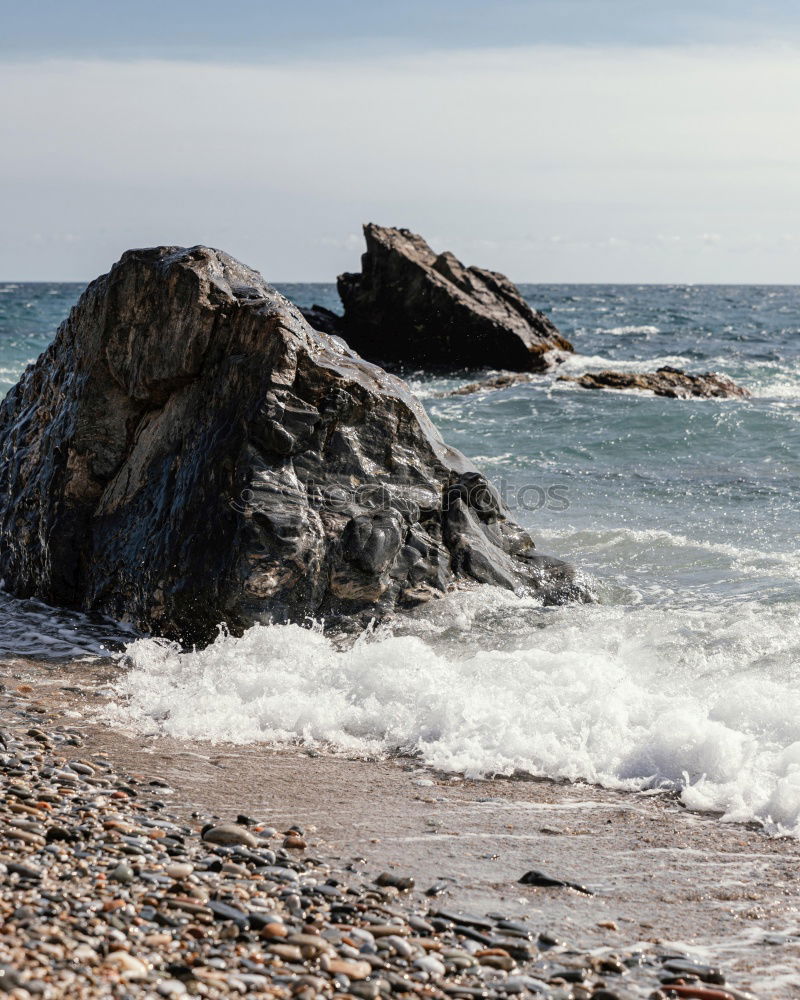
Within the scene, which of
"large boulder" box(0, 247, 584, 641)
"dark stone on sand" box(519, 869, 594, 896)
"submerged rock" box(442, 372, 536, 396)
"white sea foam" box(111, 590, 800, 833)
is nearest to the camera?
"dark stone on sand" box(519, 869, 594, 896)

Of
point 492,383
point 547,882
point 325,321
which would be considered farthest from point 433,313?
point 547,882

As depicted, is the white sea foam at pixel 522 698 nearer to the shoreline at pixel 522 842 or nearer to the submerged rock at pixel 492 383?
the shoreline at pixel 522 842

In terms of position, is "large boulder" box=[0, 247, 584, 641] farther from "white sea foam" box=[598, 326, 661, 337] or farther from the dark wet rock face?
"white sea foam" box=[598, 326, 661, 337]

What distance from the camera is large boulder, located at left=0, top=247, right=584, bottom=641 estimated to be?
23.1 ft

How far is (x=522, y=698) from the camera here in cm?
585

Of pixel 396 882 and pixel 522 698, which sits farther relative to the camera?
pixel 522 698

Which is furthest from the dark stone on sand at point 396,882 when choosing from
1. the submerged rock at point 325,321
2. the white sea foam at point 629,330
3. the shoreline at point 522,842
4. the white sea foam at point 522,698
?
the white sea foam at point 629,330

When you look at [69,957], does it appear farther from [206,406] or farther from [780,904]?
[206,406]

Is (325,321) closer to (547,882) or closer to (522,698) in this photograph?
(522,698)

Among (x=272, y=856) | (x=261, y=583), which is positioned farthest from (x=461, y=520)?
(x=272, y=856)

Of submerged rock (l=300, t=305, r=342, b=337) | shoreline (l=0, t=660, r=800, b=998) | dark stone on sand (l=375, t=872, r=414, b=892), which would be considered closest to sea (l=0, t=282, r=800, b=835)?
shoreline (l=0, t=660, r=800, b=998)

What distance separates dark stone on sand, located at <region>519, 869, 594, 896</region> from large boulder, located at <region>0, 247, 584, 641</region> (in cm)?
332

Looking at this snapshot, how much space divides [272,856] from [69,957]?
1068mm

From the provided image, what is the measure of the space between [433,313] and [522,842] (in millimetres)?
26044
